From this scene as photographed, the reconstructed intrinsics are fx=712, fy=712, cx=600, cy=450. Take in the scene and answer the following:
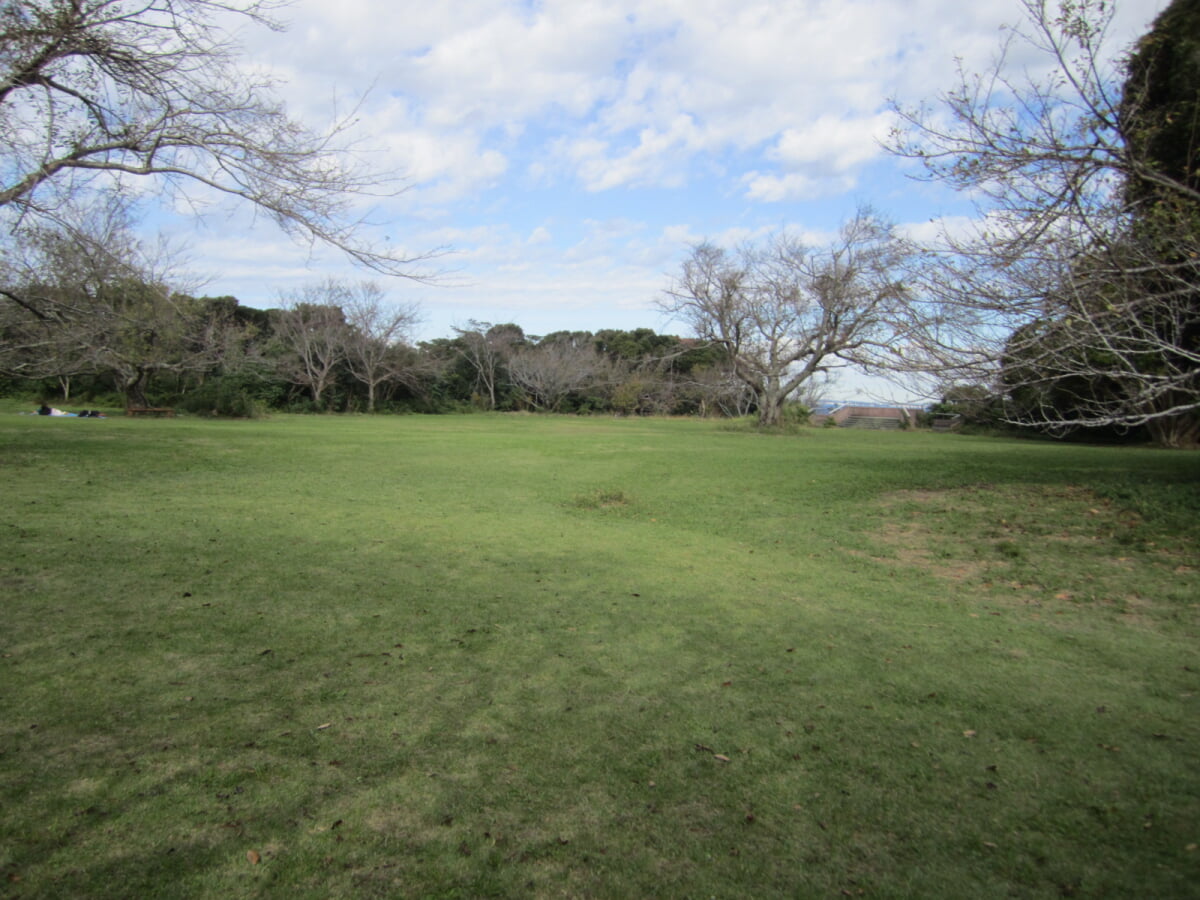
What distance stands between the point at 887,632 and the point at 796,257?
84.8ft

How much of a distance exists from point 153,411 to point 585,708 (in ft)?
98.8

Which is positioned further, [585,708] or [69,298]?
[69,298]

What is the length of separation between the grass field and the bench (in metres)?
22.0

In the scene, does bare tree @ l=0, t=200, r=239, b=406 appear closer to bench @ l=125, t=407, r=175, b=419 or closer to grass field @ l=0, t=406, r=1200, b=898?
grass field @ l=0, t=406, r=1200, b=898

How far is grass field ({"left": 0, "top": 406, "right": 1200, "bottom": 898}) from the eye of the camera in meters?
2.58

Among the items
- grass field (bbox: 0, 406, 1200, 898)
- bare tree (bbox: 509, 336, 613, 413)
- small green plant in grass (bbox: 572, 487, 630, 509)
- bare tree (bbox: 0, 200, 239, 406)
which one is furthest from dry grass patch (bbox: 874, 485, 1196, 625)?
bare tree (bbox: 509, 336, 613, 413)

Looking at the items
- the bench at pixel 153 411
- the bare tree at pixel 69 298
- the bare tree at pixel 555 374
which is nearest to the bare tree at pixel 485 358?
the bare tree at pixel 555 374

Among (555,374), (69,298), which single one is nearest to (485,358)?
(555,374)

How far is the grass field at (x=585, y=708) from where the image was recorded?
258 centimetres

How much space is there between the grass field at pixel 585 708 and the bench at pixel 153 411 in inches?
867

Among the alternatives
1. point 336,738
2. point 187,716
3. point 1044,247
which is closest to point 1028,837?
point 336,738

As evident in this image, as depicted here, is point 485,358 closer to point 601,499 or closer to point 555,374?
point 555,374

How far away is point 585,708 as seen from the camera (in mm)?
3918

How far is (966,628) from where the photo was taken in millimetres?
5895
